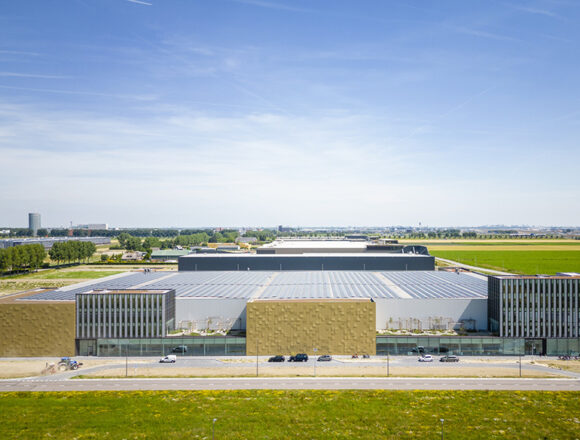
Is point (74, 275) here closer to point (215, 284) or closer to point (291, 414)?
point (215, 284)

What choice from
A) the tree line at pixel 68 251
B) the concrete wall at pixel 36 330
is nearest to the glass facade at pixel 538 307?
the concrete wall at pixel 36 330

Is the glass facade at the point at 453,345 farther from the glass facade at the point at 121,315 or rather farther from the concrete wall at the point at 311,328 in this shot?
the glass facade at the point at 121,315

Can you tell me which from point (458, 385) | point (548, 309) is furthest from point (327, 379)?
point (548, 309)

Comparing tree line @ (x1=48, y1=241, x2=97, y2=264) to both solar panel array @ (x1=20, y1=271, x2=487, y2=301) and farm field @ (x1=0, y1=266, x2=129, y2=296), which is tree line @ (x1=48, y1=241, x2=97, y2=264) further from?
solar panel array @ (x1=20, y1=271, x2=487, y2=301)

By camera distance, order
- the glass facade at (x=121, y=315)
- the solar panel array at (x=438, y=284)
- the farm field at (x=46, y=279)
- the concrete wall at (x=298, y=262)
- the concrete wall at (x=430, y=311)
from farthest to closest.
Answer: the farm field at (x=46, y=279) → the concrete wall at (x=298, y=262) → the solar panel array at (x=438, y=284) → the concrete wall at (x=430, y=311) → the glass facade at (x=121, y=315)

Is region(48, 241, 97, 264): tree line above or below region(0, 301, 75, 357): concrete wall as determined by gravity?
above

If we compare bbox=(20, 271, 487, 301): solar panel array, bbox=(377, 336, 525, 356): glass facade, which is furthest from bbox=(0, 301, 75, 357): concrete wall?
bbox=(377, 336, 525, 356): glass facade
